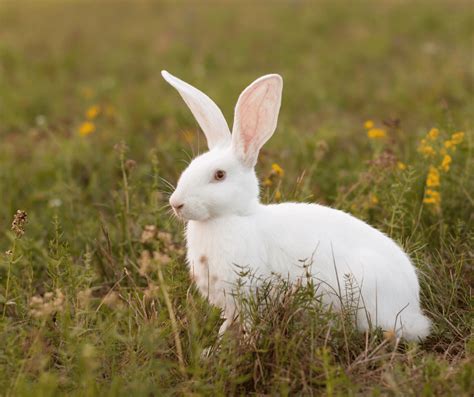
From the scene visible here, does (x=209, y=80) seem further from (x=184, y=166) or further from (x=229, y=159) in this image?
(x=229, y=159)

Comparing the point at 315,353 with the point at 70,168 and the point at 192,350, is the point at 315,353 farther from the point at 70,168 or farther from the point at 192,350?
the point at 70,168

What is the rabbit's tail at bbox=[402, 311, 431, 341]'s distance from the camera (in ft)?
10.9

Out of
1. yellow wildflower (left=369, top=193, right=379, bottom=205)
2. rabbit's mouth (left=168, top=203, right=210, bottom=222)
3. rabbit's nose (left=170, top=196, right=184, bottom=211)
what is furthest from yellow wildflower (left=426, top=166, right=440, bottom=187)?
rabbit's nose (left=170, top=196, right=184, bottom=211)

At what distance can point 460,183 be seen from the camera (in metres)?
4.32

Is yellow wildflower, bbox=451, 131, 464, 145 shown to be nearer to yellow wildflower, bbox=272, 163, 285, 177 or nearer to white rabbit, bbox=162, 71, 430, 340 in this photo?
yellow wildflower, bbox=272, 163, 285, 177

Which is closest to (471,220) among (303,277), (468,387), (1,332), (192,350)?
(303,277)

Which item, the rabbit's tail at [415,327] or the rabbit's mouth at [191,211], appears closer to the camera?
the rabbit's mouth at [191,211]

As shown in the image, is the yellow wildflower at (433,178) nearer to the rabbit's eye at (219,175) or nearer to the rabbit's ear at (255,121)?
the rabbit's ear at (255,121)

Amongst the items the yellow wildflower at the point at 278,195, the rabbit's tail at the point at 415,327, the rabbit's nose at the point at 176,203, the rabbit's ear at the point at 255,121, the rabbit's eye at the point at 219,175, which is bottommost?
the rabbit's tail at the point at 415,327

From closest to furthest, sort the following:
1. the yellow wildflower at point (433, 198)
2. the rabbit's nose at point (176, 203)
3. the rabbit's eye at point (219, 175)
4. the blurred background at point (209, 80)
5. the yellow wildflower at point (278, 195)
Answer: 1. the rabbit's nose at point (176, 203)
2. the rabbit's eye at point (219, 175)
3. the yellow wildflower at point (433, 198)
4. the yellow wildflower at point (278, 195)
5. the blurred background at point (209, 80)

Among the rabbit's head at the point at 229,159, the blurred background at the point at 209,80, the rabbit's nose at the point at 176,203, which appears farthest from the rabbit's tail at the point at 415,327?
the blurred background at the point at 209,80

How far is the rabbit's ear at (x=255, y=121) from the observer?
3365mm

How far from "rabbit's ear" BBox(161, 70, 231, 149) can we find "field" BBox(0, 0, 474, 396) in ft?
1.11

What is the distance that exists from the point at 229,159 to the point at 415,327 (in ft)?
3.63
